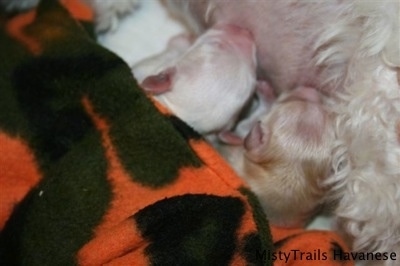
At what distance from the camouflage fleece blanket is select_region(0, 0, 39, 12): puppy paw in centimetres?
15

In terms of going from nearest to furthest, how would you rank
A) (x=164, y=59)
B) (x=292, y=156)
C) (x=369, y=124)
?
(x=369, y=124)
(x=292, y=156)
(x=164, y=59)

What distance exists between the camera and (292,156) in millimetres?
1215

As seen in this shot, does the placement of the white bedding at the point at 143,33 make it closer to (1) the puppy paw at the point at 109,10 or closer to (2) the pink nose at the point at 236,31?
(1) the puppy paw at the point at 109,10

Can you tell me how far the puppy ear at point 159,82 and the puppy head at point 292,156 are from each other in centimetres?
17

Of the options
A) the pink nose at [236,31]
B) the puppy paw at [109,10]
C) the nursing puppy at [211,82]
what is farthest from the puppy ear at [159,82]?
the puppy paw at [109,10]

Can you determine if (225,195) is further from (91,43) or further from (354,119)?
(91,43)

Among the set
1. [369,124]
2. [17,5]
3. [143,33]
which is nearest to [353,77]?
[369,124]

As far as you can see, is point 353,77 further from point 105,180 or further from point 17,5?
point 17,5

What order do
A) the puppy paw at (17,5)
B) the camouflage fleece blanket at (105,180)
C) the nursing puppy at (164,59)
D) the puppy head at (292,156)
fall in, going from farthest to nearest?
the puppy paw at (17,5)
the nursing puppy at (164,59)
the puppy head at (292,156)
the camouflage fleece blanket at (105,180)

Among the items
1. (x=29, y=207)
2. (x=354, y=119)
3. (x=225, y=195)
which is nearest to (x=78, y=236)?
(x=29, y=207)

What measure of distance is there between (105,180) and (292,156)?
0.30 meters

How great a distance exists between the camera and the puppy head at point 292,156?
1.20 metres

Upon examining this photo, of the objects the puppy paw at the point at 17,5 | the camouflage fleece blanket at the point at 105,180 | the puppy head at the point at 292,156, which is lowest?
the puppy head at the point at 292,156

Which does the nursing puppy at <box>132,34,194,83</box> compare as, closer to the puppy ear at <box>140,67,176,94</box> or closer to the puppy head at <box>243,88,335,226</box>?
the puppy ear at <box>140,67,176,94</box>
